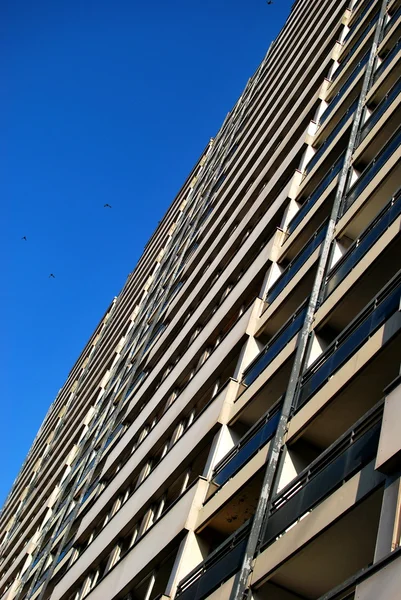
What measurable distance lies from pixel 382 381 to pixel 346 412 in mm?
977

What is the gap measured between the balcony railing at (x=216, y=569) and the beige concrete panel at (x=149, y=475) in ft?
13.5

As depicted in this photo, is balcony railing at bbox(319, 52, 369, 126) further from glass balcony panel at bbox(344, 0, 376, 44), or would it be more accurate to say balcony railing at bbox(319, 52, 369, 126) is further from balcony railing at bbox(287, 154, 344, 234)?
balcony railing at bbox(287, 154, 344, 234)

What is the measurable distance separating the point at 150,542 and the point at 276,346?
19.3 ft

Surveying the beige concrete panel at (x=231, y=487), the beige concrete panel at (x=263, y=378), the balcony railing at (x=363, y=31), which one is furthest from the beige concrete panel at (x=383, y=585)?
the balcony railing at (x=363, y=31)

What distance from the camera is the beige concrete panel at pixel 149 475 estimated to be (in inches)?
691

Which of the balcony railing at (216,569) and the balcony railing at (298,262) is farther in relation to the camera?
the balcony railing at (298,262)

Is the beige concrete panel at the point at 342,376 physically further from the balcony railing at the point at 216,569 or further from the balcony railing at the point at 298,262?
the balcony railing at the point at 298,262

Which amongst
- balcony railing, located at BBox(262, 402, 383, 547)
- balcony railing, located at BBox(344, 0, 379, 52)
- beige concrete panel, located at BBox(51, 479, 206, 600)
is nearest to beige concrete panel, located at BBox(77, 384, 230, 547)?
beige concrete panel, located at BBox(51, 479, 206, 600)

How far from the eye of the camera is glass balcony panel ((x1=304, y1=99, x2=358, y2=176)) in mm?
22172

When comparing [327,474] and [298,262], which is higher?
[298,262]

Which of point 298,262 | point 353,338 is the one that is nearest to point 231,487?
point 353,338

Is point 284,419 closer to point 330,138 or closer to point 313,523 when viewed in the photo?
point 313,523

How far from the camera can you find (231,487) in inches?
552

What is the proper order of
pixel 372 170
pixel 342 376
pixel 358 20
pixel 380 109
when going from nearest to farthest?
1. pixel 342 376
2. pixel 372 170
3. pixel 380 109
4. pixel 358 20
